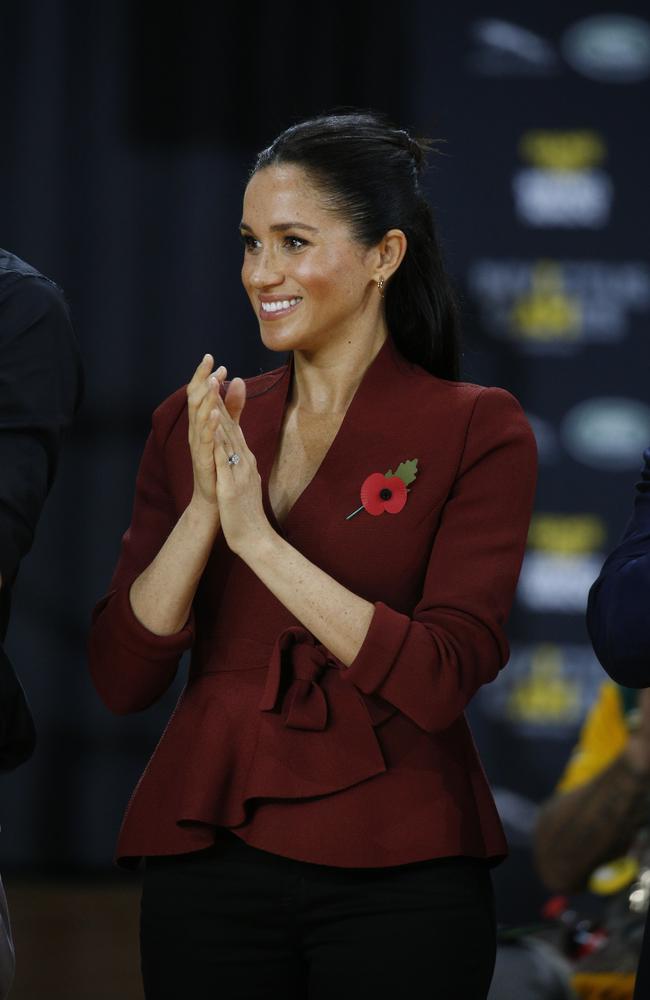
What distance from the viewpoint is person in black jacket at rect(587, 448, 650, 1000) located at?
1715 mm

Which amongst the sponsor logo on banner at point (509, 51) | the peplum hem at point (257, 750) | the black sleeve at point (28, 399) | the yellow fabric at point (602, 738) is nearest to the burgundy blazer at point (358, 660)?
the peplum hem at point (257, 750)

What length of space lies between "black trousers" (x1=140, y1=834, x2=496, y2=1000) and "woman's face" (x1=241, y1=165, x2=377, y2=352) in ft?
2.05

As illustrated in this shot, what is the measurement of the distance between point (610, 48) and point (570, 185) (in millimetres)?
460

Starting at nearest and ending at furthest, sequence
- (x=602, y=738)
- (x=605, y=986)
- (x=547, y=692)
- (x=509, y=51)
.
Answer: (x=605, y=986), (x=602, y=738), (x=547, y=692), (x=509, y=51)

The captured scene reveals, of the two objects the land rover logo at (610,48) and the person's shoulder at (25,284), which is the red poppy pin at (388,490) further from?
the land rover logo at (610,48)

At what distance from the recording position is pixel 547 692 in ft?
16.6

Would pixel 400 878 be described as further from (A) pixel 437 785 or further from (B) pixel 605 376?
(B) pixel 605 376

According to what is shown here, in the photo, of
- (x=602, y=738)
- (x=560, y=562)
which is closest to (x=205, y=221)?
(x=560, y=562)

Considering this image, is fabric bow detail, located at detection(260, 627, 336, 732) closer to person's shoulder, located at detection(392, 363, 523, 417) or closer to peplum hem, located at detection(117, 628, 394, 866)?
peplum hem, located at detection(117, 628, 394, 866)

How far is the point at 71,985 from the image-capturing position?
13.3 ft

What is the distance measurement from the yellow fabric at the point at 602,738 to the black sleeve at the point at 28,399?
5.34 ft

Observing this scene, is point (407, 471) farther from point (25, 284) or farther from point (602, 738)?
point (602, 738)

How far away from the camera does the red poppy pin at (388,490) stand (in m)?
1.92

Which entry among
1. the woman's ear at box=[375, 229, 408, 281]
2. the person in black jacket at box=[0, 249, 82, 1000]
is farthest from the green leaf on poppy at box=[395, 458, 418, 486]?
the person in black jacket at box=[0, 249, 82, 1000]
